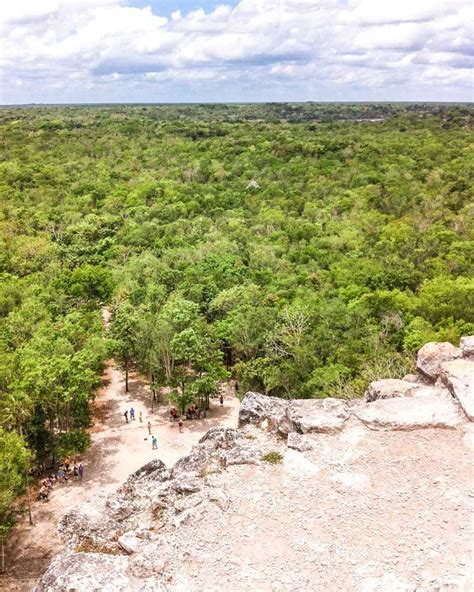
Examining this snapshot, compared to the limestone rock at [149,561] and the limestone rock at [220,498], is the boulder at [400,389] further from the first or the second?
the limestone rock at [149,561]

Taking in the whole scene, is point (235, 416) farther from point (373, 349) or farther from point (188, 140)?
point (188, 140)

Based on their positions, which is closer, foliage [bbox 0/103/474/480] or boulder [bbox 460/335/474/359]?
boulder [bbox 460/335/474/359]

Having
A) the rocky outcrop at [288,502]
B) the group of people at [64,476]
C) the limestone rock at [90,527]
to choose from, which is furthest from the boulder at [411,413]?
the group of people at [64,476]

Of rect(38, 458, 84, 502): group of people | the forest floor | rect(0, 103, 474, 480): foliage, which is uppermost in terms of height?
rect(0, 103, 474, 480): foliage

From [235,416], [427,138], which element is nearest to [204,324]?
[235,416]

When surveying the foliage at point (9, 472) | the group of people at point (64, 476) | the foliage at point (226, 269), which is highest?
the foliage at point (226, 269)

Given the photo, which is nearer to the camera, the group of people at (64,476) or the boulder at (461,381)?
the boulder at (461,381)

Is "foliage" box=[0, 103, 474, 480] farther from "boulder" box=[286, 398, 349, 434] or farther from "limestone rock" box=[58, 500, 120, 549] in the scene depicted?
"limestone rock" box=[58, 500, 120, 549]

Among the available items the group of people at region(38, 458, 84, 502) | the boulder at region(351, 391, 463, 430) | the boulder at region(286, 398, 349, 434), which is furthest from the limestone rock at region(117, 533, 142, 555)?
the group of people at region(38, 458, 84, 502)
